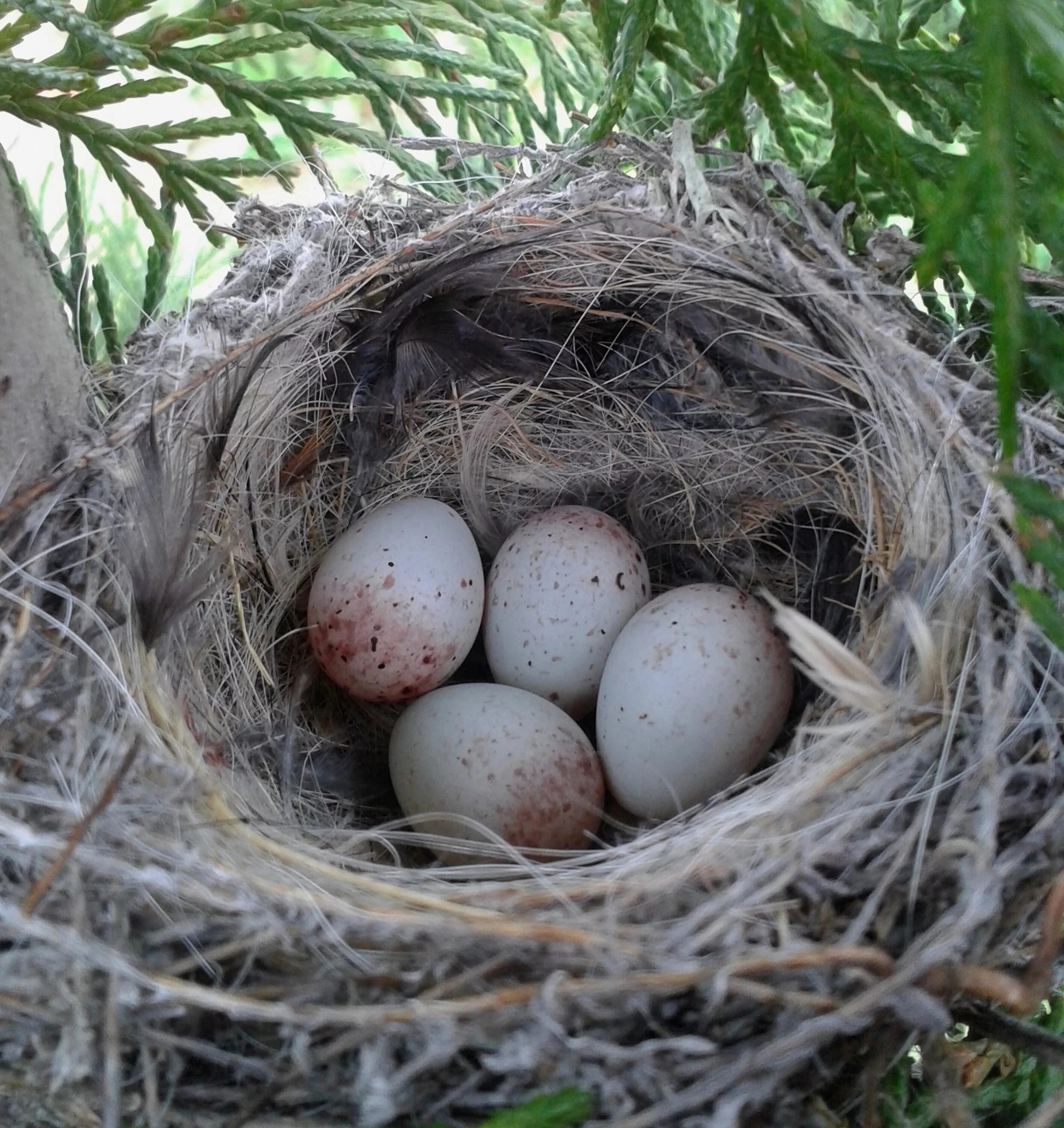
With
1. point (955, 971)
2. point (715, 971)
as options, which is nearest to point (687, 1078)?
point (715, 971)

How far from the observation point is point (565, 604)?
1271mm

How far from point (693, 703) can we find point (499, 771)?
224 mm

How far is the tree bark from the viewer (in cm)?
86

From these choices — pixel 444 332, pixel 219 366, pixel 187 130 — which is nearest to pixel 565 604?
pixel 444 332

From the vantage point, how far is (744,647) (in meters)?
1.13

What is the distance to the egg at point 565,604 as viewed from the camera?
4.18 feet

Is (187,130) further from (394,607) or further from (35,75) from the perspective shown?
(394,607)

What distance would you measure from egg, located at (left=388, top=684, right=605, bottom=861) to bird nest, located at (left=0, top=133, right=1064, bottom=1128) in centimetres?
7

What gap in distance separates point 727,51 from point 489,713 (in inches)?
41.1

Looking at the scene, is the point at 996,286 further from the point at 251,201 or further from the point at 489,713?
the point at 251,201

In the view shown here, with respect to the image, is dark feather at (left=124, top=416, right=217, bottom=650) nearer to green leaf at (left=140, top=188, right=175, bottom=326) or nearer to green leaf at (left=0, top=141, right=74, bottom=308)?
green leaf at (left=0, top=141, right=74, bottom=308)

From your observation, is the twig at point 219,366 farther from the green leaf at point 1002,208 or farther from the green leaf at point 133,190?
the green leaf at point 1002,208

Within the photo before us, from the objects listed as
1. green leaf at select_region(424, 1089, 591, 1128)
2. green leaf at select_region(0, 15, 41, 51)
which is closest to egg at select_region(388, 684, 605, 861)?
green leaf at select_region(424, 1089, 591, 1128)

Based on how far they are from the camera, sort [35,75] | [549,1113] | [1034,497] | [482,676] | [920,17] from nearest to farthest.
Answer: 1. [549,1113]
2. [1034,497]
3. [35,75]
4. [920,17]
5. [482,676]
